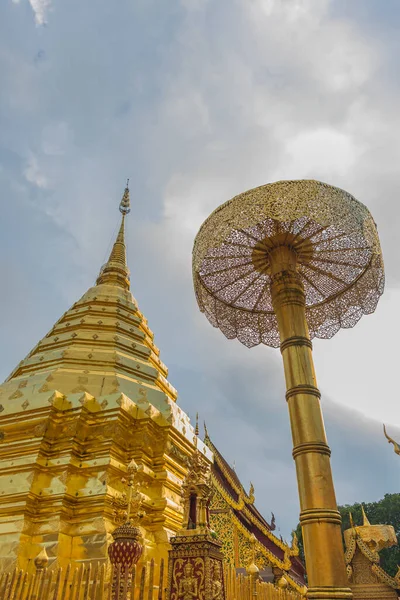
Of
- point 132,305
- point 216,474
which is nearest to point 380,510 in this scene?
point 216,474

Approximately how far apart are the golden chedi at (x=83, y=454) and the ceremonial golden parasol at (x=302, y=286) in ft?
6.87

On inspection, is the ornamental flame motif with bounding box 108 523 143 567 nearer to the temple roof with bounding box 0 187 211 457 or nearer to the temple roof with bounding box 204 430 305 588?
the temple roof with bounding box 0 187 211 457

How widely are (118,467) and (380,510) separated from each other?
1254 inches

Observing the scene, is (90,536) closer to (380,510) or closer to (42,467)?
(42,467)

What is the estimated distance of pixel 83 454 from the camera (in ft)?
23.3

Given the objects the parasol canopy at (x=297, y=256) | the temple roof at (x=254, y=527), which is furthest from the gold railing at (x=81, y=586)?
the temple roof at (x=254, y=527)

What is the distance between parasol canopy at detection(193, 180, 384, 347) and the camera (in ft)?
19.1

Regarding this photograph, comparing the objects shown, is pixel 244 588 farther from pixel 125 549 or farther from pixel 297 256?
pixel 297 256

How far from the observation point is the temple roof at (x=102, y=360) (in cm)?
789

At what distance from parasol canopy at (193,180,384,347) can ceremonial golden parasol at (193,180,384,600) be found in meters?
0.02

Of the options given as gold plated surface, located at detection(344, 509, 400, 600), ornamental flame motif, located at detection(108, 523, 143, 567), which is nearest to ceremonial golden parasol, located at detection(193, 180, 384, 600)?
ornamental flame motif, located at detection(108, 523, 143, 567)

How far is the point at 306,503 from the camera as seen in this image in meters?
4.45

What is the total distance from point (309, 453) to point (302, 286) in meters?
2.23

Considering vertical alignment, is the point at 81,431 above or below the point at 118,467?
above
